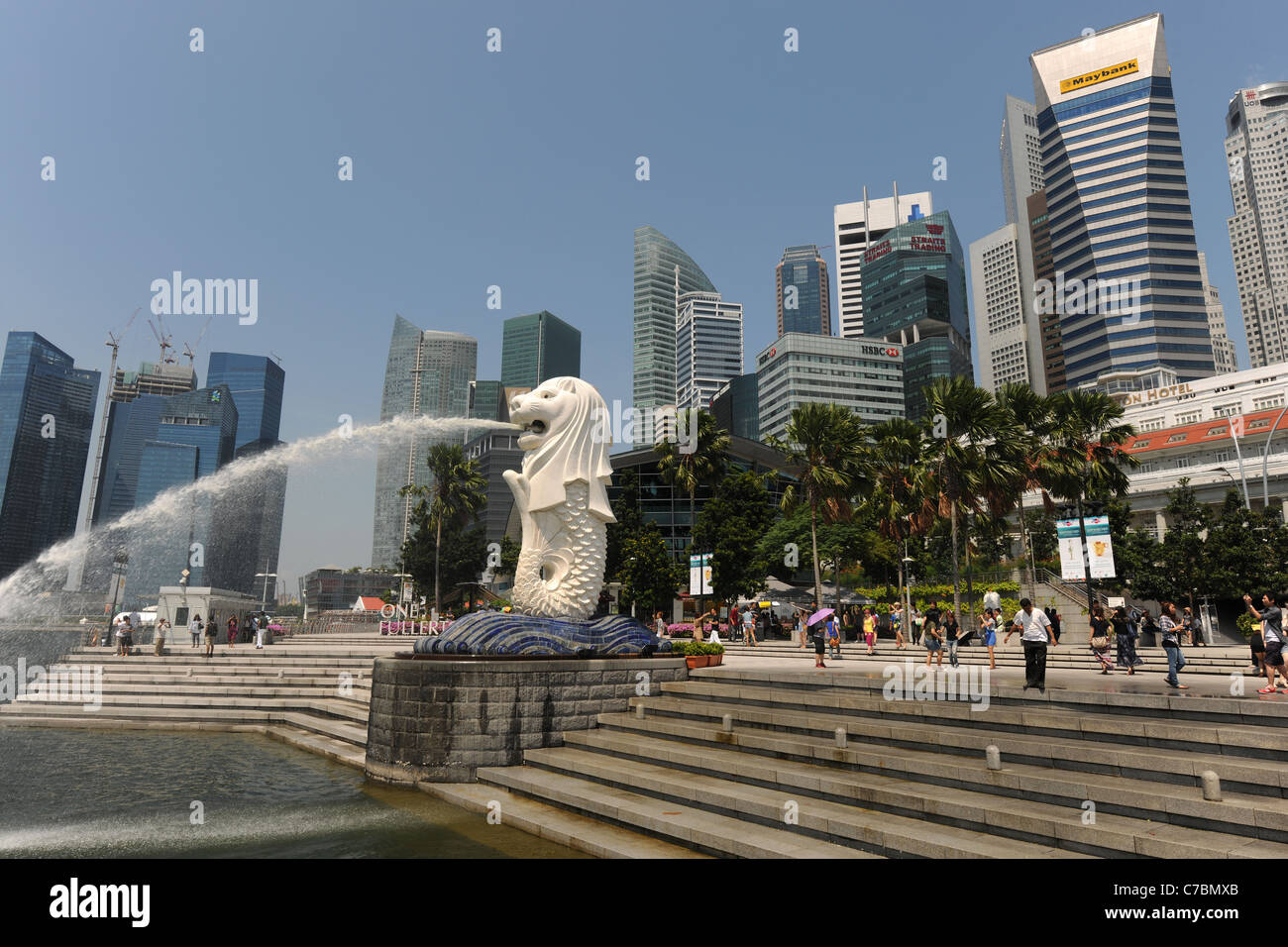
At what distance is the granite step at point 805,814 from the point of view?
6.48 m

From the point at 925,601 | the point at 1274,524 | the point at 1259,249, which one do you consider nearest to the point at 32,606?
the point at 925,601

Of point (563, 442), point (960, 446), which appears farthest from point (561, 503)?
point (960, 446)

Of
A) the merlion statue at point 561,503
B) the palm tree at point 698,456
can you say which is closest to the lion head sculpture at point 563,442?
the merlion statue at point 561,503

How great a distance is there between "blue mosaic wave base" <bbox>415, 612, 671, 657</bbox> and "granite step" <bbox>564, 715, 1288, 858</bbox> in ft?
13.0

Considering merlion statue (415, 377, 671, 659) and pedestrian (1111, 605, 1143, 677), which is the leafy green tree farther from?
merlion statue (415, 377, 671, 659)

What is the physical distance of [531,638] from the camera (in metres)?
13.2

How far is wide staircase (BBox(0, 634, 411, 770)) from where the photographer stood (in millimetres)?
17562

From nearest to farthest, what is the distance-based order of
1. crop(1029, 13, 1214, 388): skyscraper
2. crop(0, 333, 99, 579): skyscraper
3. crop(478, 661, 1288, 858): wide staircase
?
crop(478, 661, 1288, 858): wide staircase → crop(0, 333, 99, 579): skyscraper → crop(1029, 13, 1214, 388): skyscraper

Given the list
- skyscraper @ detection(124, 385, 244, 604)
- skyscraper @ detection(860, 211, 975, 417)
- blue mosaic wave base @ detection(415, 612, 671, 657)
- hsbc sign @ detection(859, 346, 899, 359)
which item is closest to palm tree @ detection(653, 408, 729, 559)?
blue mosaic wave base @ detection(415, 612, 671, 657)

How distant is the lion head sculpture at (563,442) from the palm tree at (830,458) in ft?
72.2

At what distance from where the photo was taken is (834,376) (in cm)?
15712

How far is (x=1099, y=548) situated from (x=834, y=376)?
135937 mm

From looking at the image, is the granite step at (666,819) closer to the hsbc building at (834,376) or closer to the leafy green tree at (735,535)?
the leafy green tree at (735,535)

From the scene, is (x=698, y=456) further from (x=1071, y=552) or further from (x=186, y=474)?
(x=186, y=474)
